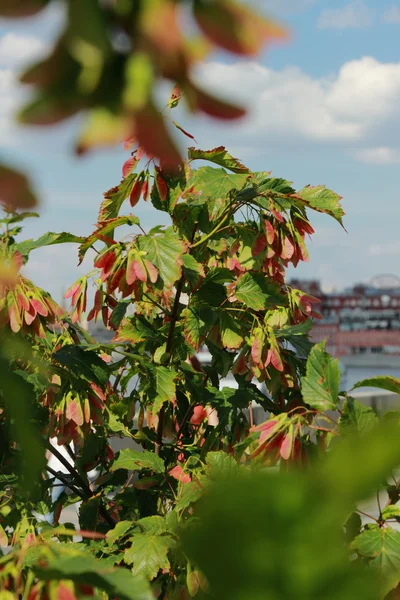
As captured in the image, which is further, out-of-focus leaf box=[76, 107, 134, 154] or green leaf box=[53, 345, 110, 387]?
green leaf box=[53, 345, 110, 387]

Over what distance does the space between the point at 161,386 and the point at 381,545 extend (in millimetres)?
486

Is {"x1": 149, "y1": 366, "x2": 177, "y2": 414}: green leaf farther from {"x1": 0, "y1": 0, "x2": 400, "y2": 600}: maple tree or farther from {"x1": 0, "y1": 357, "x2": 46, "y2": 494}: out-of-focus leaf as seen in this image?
{"x1": 0, "y1": 357, "x2": 46, "y2": 494}: out-of-focus leaf

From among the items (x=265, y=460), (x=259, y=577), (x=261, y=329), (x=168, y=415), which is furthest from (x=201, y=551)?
(x=168, y=415)

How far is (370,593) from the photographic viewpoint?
228 mm

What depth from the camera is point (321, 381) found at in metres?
0.97

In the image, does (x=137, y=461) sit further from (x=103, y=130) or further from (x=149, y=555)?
(x=103, y=130)

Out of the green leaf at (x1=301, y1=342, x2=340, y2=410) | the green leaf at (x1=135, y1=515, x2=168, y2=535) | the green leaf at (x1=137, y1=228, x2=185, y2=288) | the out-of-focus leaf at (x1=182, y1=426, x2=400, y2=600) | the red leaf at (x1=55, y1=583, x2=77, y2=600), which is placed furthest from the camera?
the green leaf at (x1=137, y1=228, x2=185, y2=288)

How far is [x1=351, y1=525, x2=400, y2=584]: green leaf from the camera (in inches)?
31.6

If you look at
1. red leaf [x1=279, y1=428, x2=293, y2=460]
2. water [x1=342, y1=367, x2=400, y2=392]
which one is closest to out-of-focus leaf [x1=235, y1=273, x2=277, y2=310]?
water [x1=342, y1=367, x2=400, y2=392]

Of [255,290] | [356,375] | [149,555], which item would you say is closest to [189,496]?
[149,555]

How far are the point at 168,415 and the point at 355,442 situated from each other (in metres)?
1.22

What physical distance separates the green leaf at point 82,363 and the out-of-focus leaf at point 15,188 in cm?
97

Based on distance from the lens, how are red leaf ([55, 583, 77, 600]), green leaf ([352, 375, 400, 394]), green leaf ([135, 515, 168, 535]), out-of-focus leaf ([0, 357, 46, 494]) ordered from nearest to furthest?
out-of-focus leaf ([0, 357, 46, 494]) → red leaf ([55, 583, 77, 600]) → green leaf ([352, 375, 400, 394]) → green leaf ([135, 515, 168, 535])

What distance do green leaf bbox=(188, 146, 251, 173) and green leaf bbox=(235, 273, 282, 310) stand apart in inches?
7.0
